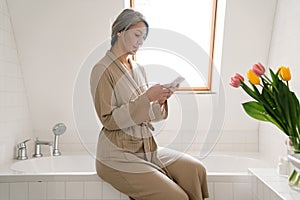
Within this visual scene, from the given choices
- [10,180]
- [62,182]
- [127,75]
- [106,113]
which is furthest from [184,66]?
[10,180]

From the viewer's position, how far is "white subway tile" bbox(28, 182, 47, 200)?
2205 millimetres

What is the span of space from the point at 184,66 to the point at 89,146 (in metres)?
1.09

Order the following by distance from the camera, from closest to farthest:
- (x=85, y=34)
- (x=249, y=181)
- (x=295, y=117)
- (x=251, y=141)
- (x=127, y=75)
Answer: (x=295, y=117) → (x=127, y=75) → (x=249, y=181) → (x=85, y=34) → (x=251, y=141)

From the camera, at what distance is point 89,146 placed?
3047mm

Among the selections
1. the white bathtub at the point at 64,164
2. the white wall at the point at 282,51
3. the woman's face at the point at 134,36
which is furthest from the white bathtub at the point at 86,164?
the woman's face at the point at 134,36

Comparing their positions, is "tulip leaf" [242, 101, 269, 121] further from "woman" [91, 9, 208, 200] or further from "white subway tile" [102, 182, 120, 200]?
"white subway tile" [102, 182, 120, 200]

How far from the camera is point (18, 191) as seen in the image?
7.32ft

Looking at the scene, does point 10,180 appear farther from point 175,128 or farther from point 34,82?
point 175,128

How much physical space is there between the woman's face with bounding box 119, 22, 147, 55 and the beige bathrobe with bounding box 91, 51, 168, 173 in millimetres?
96

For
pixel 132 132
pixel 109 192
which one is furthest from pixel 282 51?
pixel 109 192

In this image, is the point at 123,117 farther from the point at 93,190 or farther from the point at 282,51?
the point at 282,51

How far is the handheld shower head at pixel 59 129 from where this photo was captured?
2963mm

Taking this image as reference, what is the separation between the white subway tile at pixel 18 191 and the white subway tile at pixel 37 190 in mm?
31

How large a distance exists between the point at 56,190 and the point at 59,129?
84 centimetres
